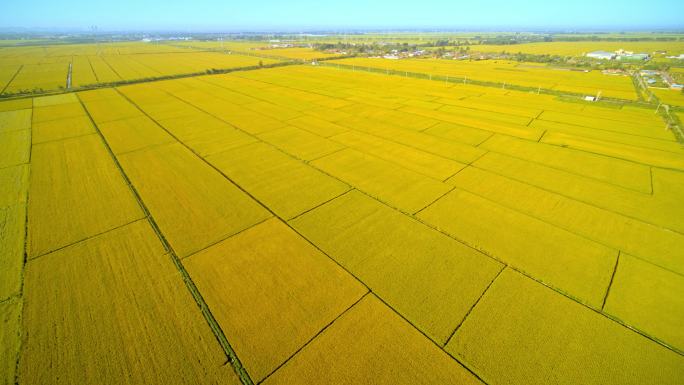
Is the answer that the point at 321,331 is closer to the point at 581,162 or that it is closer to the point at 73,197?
the point at 73,197

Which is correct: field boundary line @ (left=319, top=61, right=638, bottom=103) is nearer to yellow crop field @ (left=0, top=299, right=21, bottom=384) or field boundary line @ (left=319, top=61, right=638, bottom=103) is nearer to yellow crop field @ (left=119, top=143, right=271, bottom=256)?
yellow crop field @ (left=119, top=143, right=271, bottom=256)

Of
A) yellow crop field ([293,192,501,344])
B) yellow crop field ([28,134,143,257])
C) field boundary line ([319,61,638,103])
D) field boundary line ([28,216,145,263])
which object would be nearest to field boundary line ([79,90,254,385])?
field boundary line ([28,216,145,263])

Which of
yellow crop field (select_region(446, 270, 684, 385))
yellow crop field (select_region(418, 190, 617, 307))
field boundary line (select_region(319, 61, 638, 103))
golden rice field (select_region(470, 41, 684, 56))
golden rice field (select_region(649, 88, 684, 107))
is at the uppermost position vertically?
golden rice field (select_region(470, 41, 684, 56))

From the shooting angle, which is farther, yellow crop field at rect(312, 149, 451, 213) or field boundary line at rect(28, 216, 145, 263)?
yellow crop field at rect(312, 149, 451, 213)

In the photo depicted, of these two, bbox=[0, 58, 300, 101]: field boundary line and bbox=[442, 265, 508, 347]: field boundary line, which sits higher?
bbox=[0, 58, 300, 101]: field boundary line

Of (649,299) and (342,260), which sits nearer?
(649,299)

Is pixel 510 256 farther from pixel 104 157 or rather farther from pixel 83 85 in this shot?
pixel 83 85

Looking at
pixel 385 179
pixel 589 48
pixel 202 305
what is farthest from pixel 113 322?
pixel 589 48

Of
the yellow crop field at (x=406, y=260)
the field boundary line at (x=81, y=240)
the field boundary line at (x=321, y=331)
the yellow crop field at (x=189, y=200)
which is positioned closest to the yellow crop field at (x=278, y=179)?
the yellow crop field at (x=189, y=200)

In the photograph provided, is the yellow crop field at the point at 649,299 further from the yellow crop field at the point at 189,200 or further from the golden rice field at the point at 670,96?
the golden rice field at the point at 670,96

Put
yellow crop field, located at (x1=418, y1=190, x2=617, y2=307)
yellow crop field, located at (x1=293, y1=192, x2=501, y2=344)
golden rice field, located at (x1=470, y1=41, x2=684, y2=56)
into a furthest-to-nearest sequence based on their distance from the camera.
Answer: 1. golden rice field, located at (x1=470, y1=41, x2=684, y2=56)
2. yellow crop field, located at (x1=418, y1=190, x2=617, y2=307)
3. yellow crop field, located at (x1=293, y1=192, x2=501, y2=344)
